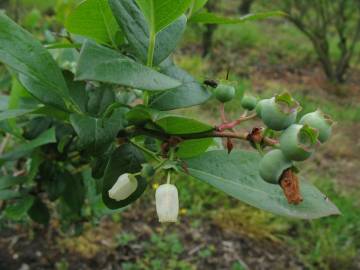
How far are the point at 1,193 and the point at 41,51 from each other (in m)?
0.50

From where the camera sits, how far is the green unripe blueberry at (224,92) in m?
0.55

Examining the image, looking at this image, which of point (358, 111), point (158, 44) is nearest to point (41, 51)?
point (158, 44)

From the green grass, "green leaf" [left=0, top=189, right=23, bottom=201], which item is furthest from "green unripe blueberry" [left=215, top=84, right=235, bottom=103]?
the green grass

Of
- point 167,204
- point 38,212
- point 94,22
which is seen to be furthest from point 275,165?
point 38,212

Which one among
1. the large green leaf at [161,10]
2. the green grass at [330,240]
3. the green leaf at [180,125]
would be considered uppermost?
the large green leaf at [161,10]

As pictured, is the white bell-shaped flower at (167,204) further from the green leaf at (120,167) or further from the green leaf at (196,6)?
the green leaf at (196,6)

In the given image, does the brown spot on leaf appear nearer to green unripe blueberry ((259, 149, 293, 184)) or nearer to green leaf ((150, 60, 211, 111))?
green unripe blueberry ((259, 149, 293, 184))

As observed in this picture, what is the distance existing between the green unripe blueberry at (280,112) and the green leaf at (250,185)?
10cm

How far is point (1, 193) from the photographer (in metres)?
0.95

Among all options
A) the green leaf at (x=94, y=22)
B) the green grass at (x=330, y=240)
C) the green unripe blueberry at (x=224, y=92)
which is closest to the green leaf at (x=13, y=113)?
the green leaf at (x=94, y=22)

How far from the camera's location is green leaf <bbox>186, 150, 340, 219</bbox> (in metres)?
0.50

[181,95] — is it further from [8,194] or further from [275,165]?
[8,194]

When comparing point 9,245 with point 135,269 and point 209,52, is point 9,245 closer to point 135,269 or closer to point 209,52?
point 135,269

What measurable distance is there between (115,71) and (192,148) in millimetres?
170
